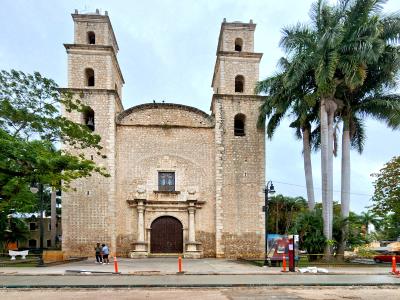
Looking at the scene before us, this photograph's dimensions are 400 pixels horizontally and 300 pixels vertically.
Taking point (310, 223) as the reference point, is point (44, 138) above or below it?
above

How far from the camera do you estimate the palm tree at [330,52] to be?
19.9 m

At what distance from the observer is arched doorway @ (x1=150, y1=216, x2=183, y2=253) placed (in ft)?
85.2

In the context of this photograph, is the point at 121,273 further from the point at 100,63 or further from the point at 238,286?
the point at 100,63

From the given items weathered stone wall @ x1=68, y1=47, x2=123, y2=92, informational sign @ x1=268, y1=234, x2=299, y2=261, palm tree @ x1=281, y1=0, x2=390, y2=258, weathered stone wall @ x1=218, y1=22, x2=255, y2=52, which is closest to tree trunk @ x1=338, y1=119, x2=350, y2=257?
palm tree @ x1=281, y1=0, x2=390, y2=258

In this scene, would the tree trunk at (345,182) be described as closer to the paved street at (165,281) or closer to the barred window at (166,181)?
the paved street at (165,281)

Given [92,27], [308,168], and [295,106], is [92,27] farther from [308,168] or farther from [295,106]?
[308,168]

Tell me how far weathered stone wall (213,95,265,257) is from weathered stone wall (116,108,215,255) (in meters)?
0.73

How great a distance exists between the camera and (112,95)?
25.8 meters

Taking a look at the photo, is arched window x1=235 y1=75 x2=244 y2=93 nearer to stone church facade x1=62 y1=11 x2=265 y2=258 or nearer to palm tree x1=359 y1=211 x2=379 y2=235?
stone church facade x1=62 y1=11 x2=265 y2=258

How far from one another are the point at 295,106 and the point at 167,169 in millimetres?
8718

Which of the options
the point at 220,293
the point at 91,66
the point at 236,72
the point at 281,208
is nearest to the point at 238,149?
the point at 236,72

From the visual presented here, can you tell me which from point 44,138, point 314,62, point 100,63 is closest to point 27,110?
point 44,138

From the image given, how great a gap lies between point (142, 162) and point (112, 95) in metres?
4.52

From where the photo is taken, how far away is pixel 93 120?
26.4m
